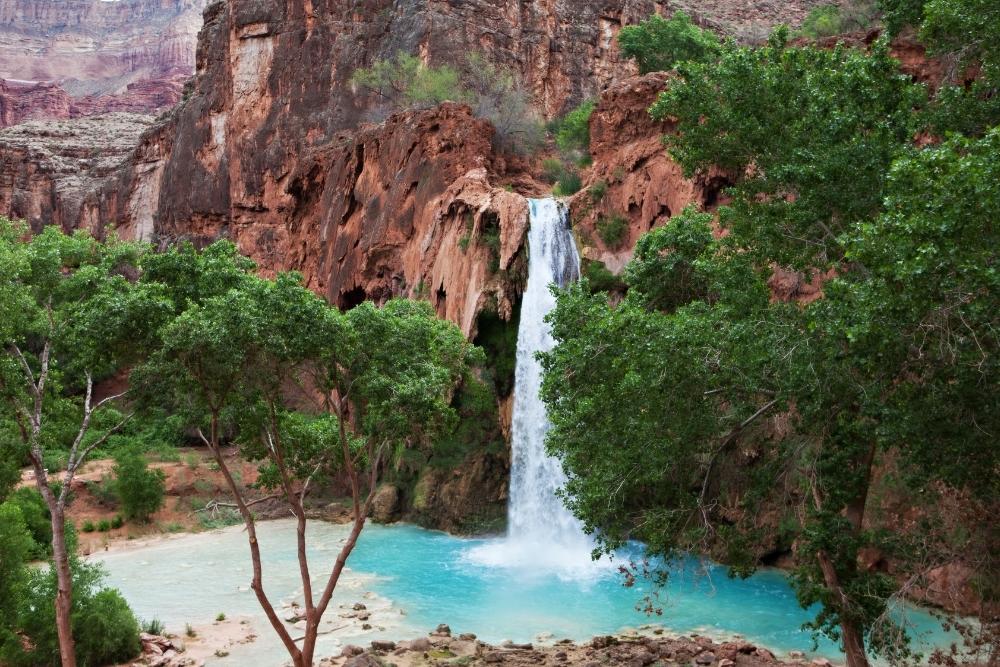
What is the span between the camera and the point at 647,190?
28.6m

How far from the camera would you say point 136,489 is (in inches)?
1179

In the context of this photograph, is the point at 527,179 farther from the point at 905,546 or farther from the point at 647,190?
the point at 905,546

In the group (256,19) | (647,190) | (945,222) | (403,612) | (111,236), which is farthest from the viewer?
(256,19)

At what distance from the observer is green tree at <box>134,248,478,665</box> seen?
1112cm

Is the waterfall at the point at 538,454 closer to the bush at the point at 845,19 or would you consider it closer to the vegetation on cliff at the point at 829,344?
the vegetation on cliff at the point at 829,344

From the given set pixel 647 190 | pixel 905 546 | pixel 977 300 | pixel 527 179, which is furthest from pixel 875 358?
pixel 527 179

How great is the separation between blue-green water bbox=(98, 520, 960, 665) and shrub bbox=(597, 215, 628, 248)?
36.6ft

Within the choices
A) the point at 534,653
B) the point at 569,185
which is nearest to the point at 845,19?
the point at 569,185

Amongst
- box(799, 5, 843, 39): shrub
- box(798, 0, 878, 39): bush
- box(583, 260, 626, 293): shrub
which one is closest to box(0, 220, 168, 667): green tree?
box(583, 260, 626, 293): shrub

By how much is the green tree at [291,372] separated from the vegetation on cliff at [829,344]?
2.36 metres

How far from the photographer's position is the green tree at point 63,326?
11383 millimetres

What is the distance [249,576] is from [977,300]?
2020cm

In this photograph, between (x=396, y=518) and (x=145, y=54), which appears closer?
(x=396, y=518)

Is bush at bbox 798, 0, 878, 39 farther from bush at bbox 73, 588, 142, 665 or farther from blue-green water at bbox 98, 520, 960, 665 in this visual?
bush at bbox 73, 588, 142, 665
